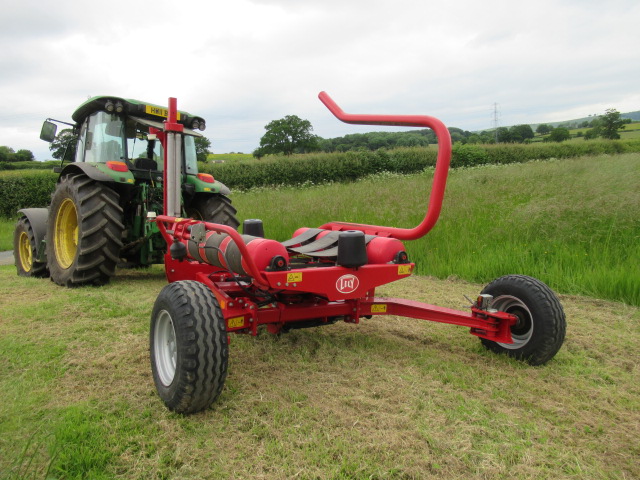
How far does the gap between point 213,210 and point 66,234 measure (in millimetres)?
Answer: 1642

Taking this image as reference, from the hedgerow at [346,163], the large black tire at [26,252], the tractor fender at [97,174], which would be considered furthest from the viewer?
the hedgerow at [346,163]

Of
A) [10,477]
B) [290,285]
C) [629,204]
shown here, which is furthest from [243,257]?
[629,204]

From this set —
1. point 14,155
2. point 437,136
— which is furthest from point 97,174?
point 14,155

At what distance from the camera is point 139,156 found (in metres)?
5.32

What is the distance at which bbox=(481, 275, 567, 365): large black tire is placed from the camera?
8.32ft

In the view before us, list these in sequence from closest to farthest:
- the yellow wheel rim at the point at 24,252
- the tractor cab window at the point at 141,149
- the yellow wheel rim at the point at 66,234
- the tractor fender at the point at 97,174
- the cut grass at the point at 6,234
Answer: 1. the tractor fender at the point at 97,174
2. the yellow wheel rim at the point at 66,234
3. the tractor cab window at the point at 141,149
4. the yellow wheel rim at the point at 24,252
5. the cut grass at the point at 6,234

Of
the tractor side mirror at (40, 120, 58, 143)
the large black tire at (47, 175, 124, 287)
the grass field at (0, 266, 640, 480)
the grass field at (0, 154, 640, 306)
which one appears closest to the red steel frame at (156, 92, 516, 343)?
the grass field at (0, 266, 640, 480)

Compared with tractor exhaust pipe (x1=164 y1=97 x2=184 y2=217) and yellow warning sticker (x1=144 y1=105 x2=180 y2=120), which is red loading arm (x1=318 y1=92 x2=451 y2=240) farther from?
yellow warning sticker (x1=144 y1=105 x2=180 y2=120)

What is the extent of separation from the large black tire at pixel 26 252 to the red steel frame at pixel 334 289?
3.39 meters

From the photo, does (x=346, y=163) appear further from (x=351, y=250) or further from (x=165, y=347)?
(x=165, y=347)

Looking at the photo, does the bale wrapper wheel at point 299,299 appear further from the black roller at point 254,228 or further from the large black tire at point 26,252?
the large black tire at point 26,252

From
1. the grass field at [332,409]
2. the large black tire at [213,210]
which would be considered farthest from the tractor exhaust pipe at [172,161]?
the large black tire at [213,210]

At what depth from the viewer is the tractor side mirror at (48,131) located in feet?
16.9

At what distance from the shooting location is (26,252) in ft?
19.9
